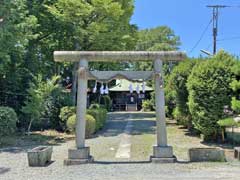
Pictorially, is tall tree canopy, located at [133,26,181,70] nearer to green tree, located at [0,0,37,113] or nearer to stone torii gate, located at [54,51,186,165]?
green tree, located at [0,0,37,113]

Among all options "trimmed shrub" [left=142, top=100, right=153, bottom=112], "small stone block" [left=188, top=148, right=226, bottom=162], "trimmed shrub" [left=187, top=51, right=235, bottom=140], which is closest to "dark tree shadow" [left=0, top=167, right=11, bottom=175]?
"small stone block" [left=188, top=148, right=226, bottom=162]

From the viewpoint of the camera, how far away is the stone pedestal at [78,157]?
10.3 metres

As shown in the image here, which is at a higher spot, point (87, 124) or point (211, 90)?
point (211, 90)

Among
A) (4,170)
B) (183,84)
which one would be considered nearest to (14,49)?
(183,84)

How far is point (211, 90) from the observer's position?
1363 cm

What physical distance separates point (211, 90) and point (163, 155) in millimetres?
4226

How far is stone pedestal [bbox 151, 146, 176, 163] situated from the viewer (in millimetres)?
10275

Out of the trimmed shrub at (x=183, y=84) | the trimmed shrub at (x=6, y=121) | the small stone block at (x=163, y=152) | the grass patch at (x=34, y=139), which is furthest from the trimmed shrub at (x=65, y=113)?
the small stone block at (x=163, y=152)

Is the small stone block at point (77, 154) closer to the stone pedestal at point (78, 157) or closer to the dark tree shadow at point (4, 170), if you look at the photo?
the stone pedestal at point (78, 157)

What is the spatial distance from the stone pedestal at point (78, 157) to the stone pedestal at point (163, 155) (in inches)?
70.7

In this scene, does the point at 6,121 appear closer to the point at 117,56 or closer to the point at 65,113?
the point at 65,113

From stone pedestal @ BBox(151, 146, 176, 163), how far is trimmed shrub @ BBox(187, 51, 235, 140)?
12.7 feet

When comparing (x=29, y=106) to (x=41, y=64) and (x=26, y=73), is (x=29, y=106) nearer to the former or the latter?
(x=26, y=73)

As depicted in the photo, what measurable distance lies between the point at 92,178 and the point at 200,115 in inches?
266
